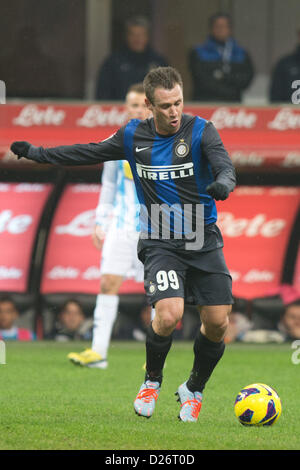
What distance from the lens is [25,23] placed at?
47.5 feet

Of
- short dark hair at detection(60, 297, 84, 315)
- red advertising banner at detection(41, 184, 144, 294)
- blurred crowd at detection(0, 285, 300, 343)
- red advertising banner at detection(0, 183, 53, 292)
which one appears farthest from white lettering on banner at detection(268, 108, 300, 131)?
short dark hair at detection(60, 297, 84, 315)

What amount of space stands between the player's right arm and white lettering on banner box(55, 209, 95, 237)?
20.1ft

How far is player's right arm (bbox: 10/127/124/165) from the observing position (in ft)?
20.5

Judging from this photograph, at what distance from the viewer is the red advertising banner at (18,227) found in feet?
40.0

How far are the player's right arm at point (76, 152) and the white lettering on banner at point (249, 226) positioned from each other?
6.29m

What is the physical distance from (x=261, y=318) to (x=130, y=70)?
3.35 meters

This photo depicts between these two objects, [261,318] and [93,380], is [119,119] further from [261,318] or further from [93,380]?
[93,380]

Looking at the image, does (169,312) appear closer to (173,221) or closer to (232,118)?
(173,221)

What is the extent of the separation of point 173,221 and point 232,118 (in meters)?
6.22

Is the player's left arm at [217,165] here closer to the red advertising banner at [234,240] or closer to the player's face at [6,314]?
the player's face at [6,314]

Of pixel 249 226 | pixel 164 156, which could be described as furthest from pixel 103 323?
pixel 249 226

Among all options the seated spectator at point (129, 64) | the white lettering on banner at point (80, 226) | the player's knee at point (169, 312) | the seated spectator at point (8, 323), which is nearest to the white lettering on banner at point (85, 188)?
the white lettering on banner at point (80, 226)

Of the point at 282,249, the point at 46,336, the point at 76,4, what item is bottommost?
the point at 46,336
